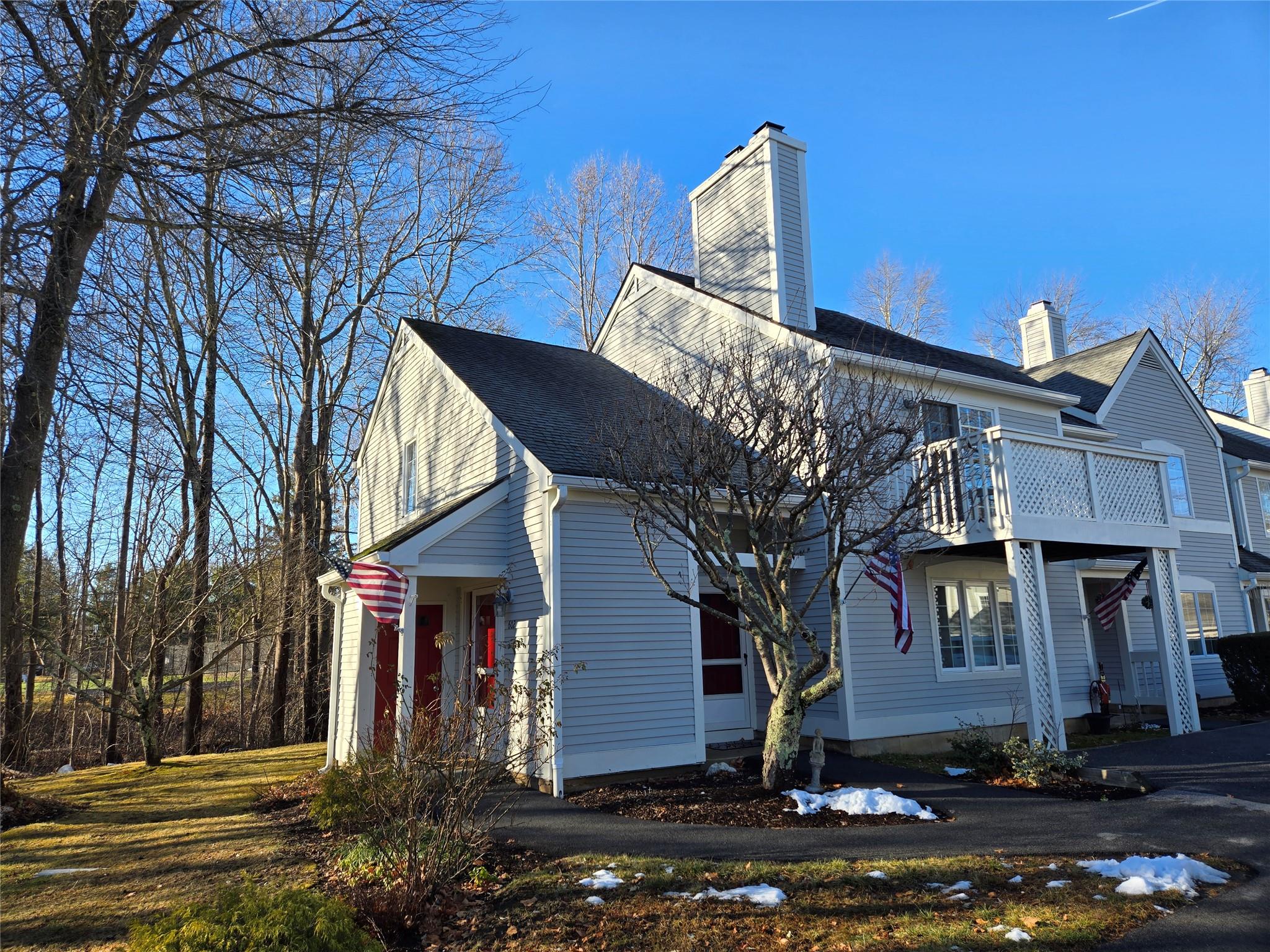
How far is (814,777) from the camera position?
27.9ft

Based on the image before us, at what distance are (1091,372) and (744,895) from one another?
649 inches

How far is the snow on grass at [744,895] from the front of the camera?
17.3 ft

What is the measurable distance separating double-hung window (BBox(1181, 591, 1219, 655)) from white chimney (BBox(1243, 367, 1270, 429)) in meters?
11.9

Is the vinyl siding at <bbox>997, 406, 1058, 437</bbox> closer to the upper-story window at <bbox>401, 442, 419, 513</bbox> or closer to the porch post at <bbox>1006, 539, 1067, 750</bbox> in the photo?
the porch post at <bbox>1006, 539, 1067, 750</bbox>

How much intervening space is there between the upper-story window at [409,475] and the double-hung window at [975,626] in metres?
9.21

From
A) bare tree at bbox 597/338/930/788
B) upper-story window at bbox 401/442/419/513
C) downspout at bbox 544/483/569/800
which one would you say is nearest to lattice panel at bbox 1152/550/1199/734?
bare tree at bbox 597/338/930/788

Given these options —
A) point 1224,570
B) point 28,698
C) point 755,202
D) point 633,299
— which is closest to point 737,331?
point 755,202

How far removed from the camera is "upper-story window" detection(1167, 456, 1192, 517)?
17500 millimetres

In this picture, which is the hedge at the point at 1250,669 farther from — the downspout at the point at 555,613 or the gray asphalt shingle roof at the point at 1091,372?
the downspout at the point at 555,613

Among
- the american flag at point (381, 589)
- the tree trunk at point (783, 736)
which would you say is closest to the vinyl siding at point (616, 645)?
the tree trunk at point (783, 736)

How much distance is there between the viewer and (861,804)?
782 centimetres

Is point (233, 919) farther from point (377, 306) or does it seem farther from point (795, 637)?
point (377, 306)

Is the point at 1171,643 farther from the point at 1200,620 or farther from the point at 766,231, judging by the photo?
the point at 766,231

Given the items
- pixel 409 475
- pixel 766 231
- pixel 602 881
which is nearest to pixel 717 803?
pixel 602 881
